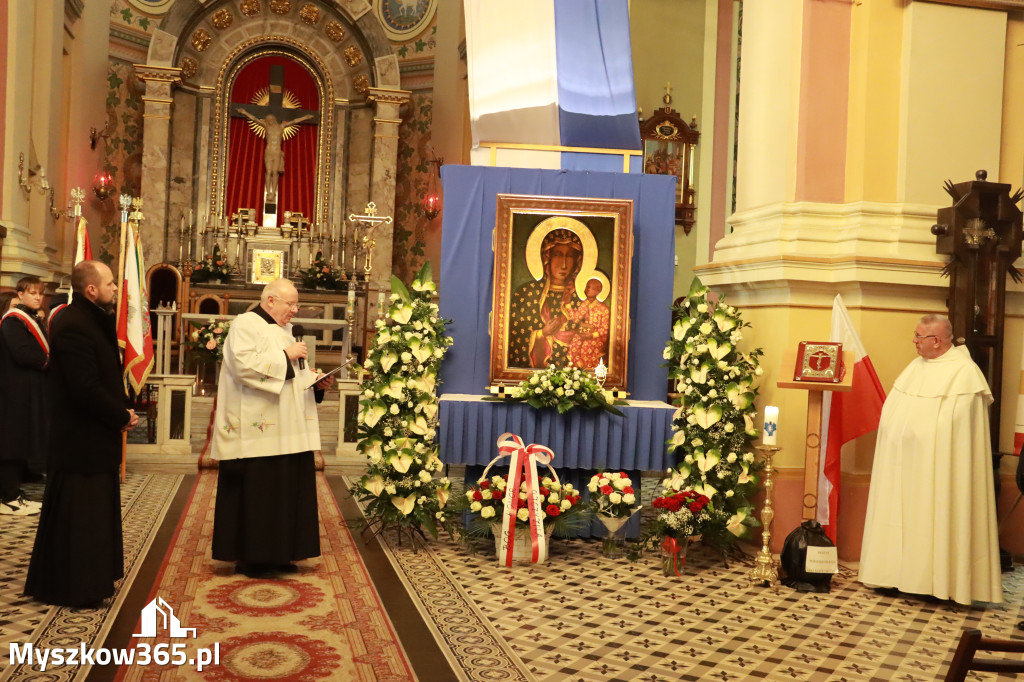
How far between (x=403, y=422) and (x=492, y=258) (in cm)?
146

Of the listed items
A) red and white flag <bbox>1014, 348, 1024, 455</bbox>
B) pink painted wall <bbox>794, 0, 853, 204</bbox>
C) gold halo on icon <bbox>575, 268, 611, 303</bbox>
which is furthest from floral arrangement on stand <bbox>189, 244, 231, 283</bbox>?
red and white flag <bbox>1014, 348, 1024, 455</bbox>

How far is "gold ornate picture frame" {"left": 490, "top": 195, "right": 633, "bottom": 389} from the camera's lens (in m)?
7.08

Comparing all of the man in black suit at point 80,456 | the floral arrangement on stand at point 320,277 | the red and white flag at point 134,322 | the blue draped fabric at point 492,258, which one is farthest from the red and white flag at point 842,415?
the floral arrangement on stand at point 320,277

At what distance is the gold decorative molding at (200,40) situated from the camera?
1777cm

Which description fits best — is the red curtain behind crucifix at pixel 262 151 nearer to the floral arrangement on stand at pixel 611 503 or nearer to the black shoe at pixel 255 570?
the floral arrangement on stand at pixel 611 503

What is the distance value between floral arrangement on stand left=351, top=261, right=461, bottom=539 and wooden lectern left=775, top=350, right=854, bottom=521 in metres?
2.29

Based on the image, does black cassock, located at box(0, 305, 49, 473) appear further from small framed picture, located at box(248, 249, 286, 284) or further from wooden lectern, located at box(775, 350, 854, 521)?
small framed picture, located at box(248, 249, 286, 284)

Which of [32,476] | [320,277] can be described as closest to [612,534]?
[32,476]

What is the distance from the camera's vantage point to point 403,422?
6.64 m

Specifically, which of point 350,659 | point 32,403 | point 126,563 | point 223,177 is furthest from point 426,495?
point 223,177

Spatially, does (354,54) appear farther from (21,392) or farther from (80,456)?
(80,456)

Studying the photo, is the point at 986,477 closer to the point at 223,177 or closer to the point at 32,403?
the point at 32,403

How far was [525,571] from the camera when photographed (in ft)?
20.2

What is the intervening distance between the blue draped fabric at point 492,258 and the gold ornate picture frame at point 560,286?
0.21 meters
